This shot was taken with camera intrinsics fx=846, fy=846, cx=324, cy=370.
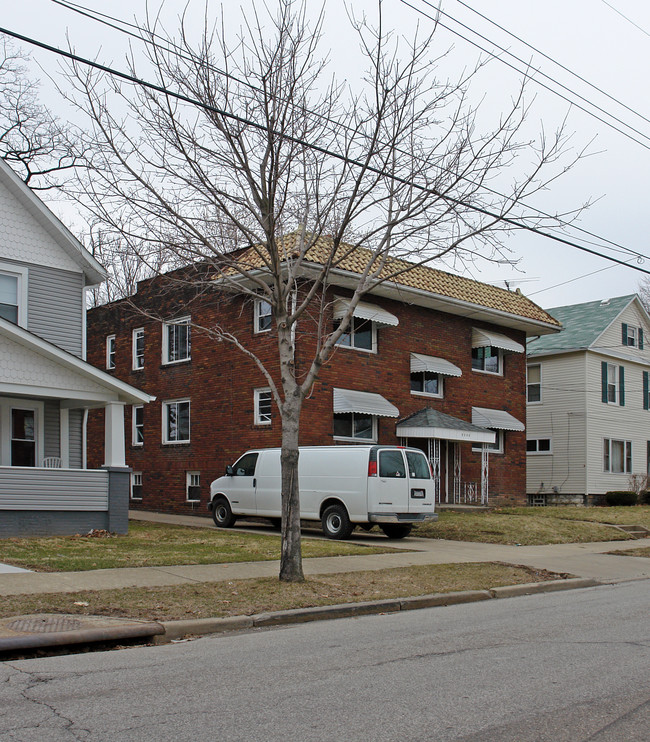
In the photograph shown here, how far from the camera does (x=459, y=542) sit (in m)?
18.6

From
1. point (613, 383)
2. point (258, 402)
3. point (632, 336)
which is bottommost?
point (258, 402)

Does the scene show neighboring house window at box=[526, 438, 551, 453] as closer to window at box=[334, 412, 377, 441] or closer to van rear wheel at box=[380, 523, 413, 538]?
window at box=[334, 412, 377, 441]

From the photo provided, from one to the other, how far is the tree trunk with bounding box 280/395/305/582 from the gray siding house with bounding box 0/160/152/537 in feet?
23.5

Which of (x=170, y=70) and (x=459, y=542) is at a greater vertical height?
(x=170, y=70)

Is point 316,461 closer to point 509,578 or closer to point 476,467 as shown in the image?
point 509,578

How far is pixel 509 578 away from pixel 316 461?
6.34 m

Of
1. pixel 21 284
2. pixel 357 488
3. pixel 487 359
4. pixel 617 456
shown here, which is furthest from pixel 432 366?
pixel 617 456

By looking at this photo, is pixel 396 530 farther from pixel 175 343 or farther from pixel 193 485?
pixel 175 343

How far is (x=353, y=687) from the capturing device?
6391 millimetres

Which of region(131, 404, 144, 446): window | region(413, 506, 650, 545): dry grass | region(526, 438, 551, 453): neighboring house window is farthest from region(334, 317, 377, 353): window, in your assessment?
region(526, 438, 551, 453): neighboring house window

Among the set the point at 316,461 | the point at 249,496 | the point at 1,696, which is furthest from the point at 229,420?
the point at 1,696

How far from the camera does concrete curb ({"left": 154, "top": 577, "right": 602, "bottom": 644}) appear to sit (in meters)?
8.66

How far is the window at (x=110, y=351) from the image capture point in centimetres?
2987

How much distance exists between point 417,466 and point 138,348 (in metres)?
13.9
